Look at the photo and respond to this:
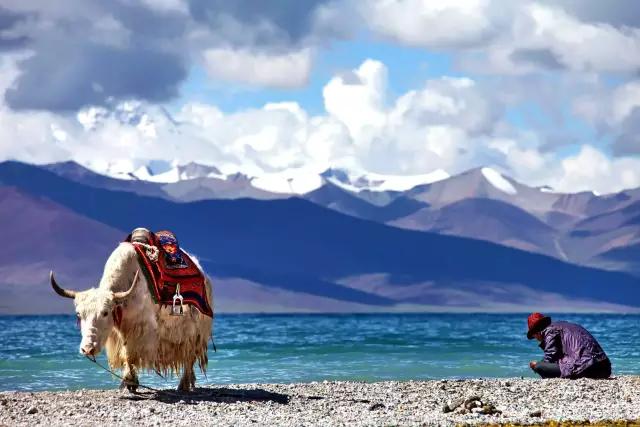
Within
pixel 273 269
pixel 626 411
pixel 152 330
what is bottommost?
pixel 626 411

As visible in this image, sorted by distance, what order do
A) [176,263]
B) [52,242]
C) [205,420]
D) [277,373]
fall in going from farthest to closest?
[52,242], [277,373], [176,263], [205,420]

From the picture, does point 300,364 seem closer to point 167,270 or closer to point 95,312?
point 167,270

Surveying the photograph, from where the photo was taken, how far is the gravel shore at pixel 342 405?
361 inches

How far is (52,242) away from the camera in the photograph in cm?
17725

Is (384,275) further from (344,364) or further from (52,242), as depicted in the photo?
(344,364)

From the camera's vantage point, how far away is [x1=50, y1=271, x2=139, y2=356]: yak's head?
9633 millimetres

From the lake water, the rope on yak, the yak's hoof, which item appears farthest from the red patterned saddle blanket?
the lake water

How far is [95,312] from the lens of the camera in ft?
31.9

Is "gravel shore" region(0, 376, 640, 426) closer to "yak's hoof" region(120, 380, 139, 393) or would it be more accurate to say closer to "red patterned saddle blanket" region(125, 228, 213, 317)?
"yak's hoof" region(120, 380, 139, 393)

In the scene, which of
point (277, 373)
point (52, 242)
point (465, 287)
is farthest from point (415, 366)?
point (465, 287)

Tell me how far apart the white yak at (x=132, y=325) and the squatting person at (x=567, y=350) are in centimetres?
373

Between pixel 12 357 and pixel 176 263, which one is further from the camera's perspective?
pixel 12 357

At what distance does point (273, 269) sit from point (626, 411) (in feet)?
622

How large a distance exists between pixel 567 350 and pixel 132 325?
4.79 m
